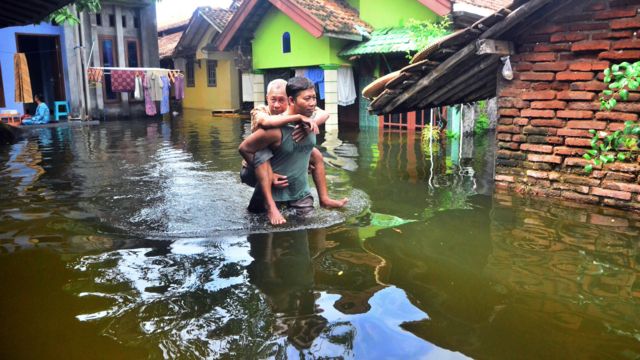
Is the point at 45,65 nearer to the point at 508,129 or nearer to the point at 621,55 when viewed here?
the point at 508,129

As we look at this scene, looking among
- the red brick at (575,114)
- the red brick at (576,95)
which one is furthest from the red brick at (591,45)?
the red brick at (575,114)

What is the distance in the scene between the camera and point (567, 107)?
6.46 m

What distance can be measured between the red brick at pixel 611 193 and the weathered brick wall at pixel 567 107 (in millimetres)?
10

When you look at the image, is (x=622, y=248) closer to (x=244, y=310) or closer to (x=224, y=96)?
(x=244, y=310)

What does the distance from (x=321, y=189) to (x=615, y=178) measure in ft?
10.8

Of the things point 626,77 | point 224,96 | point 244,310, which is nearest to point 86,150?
point 244,310

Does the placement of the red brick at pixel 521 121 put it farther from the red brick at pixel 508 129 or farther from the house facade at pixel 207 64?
the house facade at pixel 207 64

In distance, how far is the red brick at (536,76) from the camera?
21.5 ft

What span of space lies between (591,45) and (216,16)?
2073 cm

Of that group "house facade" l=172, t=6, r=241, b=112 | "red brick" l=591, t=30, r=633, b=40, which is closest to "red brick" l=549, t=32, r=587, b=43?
"red brick" l=591, t=30, r=633, b=40

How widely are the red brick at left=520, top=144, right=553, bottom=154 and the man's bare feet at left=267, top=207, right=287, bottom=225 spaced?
3318 millimetres

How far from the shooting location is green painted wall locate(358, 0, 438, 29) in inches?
602

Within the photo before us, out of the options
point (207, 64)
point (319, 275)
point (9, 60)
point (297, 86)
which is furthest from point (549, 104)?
point (207, 64)

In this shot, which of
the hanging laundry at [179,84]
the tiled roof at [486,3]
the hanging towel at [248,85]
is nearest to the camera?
the tiled roof at [486,3]
